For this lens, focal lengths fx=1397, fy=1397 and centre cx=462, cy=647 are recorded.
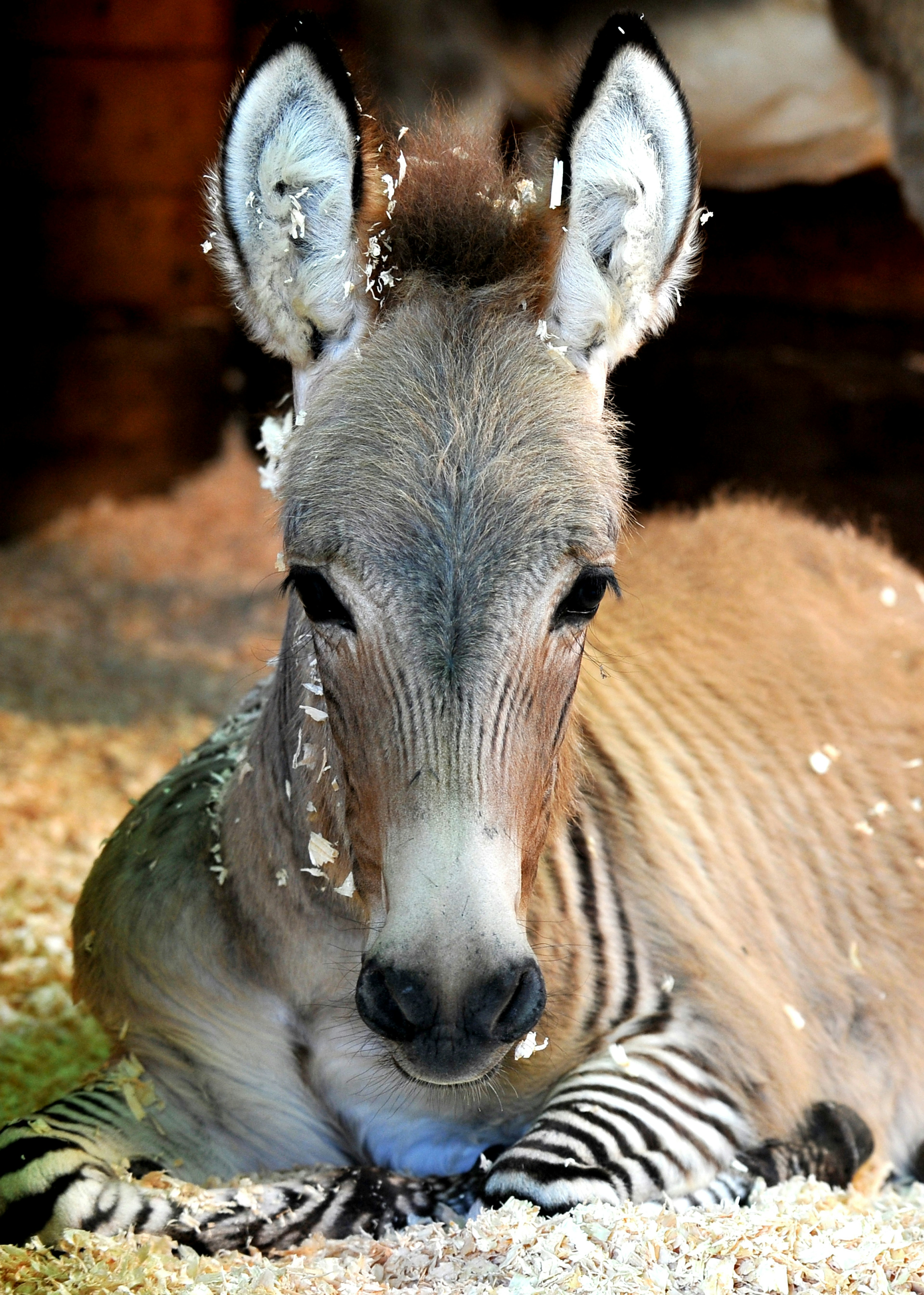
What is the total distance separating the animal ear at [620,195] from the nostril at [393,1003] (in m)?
1.30

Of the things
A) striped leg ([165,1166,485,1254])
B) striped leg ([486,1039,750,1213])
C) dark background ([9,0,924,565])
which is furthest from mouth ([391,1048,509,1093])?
dark background ([9,0,924,565])

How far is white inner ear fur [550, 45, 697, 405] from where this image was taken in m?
2.77

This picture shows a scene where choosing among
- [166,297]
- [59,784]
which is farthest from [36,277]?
[59,784]

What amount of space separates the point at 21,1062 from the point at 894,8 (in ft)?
17.5

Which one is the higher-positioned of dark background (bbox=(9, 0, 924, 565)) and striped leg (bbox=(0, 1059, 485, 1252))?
dark background (bbox=(9, 0, 924, 565))

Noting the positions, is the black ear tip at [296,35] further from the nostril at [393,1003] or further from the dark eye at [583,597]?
the nostril at [393,1003]

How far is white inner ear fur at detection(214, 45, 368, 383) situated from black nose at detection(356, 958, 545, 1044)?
4.13 ft

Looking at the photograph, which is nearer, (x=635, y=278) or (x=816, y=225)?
(x=635, y=278)

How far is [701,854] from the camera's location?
370 centimetres

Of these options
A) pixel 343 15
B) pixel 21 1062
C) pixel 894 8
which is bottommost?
pixel 21 1062

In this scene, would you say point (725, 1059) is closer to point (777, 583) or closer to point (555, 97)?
point (777, 583)

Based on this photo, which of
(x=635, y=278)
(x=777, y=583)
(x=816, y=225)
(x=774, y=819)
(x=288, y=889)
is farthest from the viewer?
(x=816, y=225)

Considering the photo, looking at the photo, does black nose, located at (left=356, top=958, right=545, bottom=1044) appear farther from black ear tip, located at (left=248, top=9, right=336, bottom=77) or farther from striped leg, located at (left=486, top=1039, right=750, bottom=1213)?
black ear tip, located at (left=248, top=9, right=336, bottom=77)

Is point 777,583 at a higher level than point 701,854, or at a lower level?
higher
